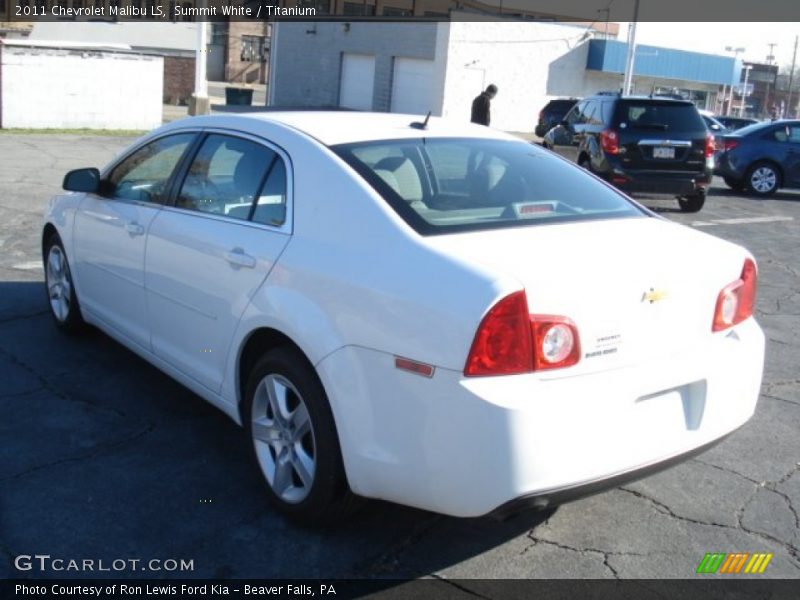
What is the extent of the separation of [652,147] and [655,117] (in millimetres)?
565

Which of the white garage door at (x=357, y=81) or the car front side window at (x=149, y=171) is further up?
the white garage door at (x=357, y=81)

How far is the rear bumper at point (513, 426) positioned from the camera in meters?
2.97

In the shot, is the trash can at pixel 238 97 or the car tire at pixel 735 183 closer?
the car tire at pixel 735 183

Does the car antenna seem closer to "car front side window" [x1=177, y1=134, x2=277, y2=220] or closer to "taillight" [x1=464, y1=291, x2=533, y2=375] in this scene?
"car front side window" [x1=177, y1=134, x2=277, y2=220]

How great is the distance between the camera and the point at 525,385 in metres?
2.99

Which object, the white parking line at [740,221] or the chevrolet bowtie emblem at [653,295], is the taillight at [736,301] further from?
the white parking line at [740,221]

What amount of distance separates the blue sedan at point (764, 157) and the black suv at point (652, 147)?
4231mm

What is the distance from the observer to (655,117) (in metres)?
13.2

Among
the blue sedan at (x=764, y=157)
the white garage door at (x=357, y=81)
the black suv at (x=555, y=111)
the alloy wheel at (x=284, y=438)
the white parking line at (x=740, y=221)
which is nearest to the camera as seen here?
the alloy wheel at (x=284, y=438)

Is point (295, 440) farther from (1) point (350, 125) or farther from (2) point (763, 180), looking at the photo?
(2) point (763, 180)

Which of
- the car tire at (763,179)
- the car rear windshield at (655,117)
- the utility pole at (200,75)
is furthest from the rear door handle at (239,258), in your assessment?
the utility pole at (200,75)

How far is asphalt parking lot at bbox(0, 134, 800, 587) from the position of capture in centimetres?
348

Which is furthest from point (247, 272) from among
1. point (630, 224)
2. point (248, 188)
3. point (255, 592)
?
point (630, 224)

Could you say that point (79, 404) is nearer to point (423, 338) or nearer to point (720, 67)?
point (423, 338)
